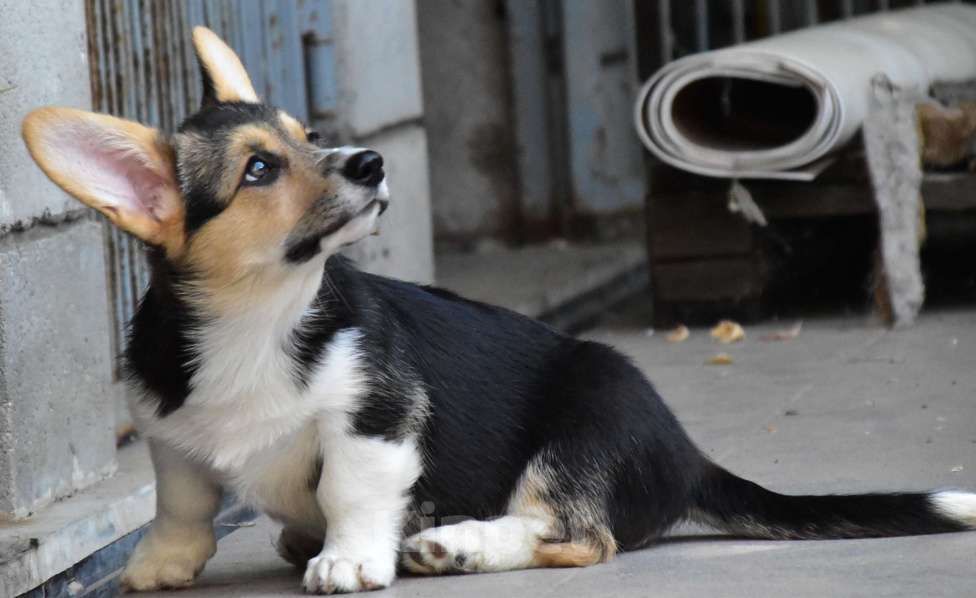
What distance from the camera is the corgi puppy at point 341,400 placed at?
3.17 meters

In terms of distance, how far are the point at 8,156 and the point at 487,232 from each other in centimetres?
526

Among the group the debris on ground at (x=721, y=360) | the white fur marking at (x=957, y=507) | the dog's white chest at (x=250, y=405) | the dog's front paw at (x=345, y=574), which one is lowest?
the debris on ground at (x=721, y=360)

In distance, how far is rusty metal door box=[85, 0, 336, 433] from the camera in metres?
5.01

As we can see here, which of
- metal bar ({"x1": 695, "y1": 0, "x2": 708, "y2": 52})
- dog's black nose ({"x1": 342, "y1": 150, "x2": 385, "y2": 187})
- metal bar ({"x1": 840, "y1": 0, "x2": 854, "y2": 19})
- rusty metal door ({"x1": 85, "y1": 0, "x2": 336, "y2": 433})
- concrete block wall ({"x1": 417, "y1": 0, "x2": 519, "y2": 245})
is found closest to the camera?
dog's black nose ({"x1": 342, "y1": 150, "x2": 385, "y2": 187})

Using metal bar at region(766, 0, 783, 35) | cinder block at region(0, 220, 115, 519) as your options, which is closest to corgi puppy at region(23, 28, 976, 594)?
cinder block at region(0, 220, 115, 519)

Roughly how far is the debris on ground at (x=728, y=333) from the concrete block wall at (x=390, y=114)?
1278 millimetres

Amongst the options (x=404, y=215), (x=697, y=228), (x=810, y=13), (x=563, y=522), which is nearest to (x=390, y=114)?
(x=404, y=215)

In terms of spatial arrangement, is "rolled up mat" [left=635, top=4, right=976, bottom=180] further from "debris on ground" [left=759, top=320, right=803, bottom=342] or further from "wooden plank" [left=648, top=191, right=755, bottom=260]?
"debris on ground" [left=759, top=320, right=803, bottom=342]

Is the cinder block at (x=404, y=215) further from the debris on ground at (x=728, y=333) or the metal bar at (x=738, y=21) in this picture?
the metal bar at (x=738, y=21)

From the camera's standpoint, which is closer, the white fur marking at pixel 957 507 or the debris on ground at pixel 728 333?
the white fur marking at pixel 957 507

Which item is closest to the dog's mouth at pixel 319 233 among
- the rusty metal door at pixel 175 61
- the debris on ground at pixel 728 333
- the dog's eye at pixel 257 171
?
the dog's eye at pixel 257 171

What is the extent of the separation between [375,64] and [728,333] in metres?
1.83

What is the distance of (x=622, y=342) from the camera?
21.7ft

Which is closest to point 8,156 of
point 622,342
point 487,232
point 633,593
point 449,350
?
point 449,350
